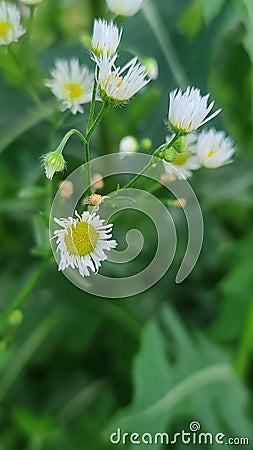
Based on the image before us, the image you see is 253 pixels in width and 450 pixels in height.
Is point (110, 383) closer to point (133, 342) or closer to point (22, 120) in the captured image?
point (133, 342)

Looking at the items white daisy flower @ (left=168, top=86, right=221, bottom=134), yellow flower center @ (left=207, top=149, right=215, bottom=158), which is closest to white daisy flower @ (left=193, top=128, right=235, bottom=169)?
yellow flower center @ (left=207, top=149, right=215, bottom=158)

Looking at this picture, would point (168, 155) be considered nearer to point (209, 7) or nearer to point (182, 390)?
point (209, 7)

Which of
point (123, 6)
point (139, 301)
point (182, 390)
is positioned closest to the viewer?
point (123, 6)

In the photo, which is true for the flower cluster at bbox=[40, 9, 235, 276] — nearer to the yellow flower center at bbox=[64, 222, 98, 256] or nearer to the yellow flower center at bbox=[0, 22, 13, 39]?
the yellow flower center at bbox=[64, 222, 98, 256]

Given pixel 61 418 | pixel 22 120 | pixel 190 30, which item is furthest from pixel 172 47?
pixel 61 418

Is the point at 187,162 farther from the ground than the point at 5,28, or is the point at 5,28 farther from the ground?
the point at 5,28
